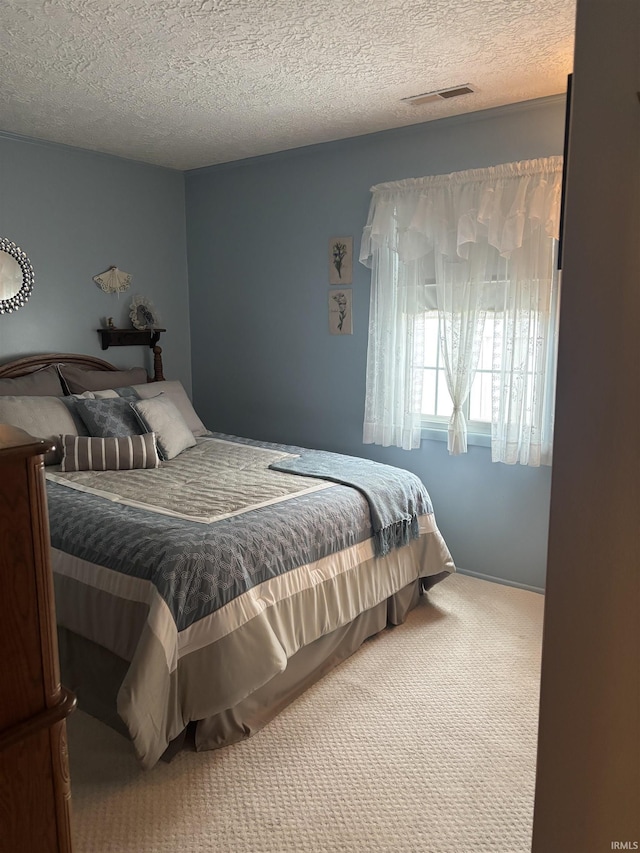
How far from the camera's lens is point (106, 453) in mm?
3146

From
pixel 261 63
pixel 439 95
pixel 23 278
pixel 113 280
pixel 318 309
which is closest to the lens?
pixel 261 63

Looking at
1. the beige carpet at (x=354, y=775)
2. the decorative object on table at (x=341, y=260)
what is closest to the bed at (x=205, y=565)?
the beige carpet at (x=354, y=775)

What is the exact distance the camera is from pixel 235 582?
7.11 feet

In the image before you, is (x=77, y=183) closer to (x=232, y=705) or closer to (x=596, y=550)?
(x=232, y=705)

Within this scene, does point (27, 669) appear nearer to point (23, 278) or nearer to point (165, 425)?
point (165, 425)

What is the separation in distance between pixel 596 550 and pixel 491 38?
2.17 meters

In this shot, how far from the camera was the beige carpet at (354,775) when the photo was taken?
1794mm

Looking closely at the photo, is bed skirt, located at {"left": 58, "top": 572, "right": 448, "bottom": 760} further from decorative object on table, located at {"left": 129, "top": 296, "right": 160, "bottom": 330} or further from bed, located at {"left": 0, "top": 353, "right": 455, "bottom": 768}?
decorative object on table, located at {"left": 129, "top": 296, "right": 160, "bottom": 330}

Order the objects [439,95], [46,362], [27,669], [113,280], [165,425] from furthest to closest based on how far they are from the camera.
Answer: [113,280]
[46,362]
[165,425]
[439,95]
[27,669]

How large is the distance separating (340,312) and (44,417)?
1.81m

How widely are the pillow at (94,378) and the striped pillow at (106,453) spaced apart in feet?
2.07

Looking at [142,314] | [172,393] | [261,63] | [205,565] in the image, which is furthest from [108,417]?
[261,63]

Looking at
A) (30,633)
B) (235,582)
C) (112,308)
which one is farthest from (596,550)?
Result: (112,308)

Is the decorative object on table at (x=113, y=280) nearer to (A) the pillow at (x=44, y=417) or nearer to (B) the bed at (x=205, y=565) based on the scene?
(B) the bed at (x=205, y=565)
